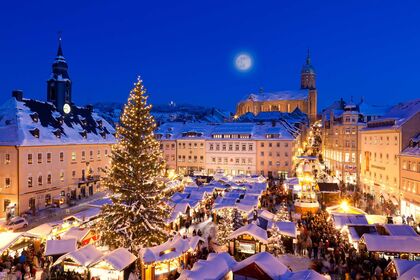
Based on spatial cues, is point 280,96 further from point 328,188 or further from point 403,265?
point 403,265

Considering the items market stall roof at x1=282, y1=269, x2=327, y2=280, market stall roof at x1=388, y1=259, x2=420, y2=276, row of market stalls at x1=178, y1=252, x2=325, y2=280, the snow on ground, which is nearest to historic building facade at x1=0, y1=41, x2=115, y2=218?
the snow on ground

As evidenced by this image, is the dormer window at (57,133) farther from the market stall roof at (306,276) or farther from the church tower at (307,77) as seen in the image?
the church tower at (307,77)

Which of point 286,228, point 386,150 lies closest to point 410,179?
point 386,150

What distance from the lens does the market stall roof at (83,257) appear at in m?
17.7

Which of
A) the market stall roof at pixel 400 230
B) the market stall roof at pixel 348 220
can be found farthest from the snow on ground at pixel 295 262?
the market stall roof at pixel 400 230

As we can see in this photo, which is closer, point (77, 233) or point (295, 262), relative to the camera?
point (295, 262)

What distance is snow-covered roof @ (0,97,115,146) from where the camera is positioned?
36.1 m

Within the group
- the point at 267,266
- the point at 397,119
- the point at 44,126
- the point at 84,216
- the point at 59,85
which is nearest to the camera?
the point at 267,266

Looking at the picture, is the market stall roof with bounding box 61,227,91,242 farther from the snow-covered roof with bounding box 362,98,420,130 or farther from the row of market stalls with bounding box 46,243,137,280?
the snow-covered roof with bounding box 362,98,420,130

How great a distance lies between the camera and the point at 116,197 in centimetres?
2170

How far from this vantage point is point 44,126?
40562 mm

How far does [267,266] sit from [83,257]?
30.4 ft

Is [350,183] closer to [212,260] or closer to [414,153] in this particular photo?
[414,153]

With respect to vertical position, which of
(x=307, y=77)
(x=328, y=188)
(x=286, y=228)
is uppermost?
(x=307, y=77)
